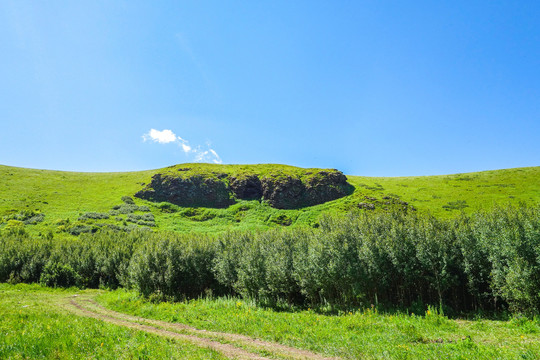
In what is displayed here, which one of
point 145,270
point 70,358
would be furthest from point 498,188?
point 70,358

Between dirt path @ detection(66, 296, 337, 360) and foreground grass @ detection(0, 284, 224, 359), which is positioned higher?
foreground grass @ detection(0, 284, 224, 359)

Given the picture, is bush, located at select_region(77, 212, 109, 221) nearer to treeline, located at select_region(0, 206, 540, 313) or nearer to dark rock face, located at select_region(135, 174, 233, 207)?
dark rock face, located at select_region(135, 174, 233, 207)

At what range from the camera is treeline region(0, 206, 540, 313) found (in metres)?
25.9

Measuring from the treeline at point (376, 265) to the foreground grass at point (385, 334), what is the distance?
15.1 feet

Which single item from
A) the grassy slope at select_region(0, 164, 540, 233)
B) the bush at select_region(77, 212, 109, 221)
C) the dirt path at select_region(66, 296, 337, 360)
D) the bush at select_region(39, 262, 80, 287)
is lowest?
the bush at select_region(39, 262, 80, 287)

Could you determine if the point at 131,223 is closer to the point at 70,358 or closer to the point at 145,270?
the point at 145,270

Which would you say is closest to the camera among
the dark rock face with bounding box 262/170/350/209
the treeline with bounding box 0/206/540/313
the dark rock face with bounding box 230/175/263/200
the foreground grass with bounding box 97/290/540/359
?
the foreground grass with bounding box 97/290/540/359

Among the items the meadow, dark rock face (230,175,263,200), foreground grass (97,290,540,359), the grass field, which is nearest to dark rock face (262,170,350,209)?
dark rock face (230,175,263,200)

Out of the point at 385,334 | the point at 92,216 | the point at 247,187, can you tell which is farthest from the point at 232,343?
the point at 247,187

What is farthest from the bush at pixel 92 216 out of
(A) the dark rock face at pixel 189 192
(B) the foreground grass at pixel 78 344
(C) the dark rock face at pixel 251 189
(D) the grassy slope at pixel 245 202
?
(B) the foreground grass at pixel 78 344

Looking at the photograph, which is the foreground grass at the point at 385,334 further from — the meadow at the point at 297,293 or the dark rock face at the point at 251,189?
the dark rock face at the point at 251,189

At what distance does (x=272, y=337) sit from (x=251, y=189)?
117839mm

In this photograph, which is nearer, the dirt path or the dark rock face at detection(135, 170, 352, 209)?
the dirt path

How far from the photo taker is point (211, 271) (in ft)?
153
